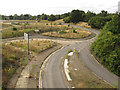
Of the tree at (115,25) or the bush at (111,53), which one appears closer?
the bush at (111,53)

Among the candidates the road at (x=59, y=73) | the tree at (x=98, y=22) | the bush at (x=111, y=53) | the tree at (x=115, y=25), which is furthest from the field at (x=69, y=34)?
the bush at (x=111, y=53)

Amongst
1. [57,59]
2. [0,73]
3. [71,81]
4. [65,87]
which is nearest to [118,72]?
[71,81]

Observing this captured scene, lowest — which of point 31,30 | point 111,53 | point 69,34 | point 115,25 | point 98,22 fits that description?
point 111,53

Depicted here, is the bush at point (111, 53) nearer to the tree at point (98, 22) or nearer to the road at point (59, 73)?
the road at point (59, 73)

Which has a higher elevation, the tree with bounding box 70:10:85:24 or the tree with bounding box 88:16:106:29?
the tree with bounding box 70:10:85:24

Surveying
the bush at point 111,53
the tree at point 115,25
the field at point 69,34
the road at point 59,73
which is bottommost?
the road at point 59,73

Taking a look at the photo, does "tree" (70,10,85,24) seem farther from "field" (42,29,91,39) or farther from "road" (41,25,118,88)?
"road" (41,25,118,88)

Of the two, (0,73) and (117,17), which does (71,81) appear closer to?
(0,73)

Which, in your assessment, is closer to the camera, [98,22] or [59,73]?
[59,73]

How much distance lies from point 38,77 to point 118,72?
427 inches

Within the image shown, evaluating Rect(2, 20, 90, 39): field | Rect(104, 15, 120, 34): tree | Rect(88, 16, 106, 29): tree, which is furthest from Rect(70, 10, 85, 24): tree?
Rect(104, 15, 120, 34): tree

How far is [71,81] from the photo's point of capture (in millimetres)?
13797

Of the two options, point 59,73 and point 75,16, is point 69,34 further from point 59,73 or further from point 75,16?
point 75,16

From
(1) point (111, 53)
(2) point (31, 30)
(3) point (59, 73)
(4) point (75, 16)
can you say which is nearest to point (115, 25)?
(1) point (111, 53)
